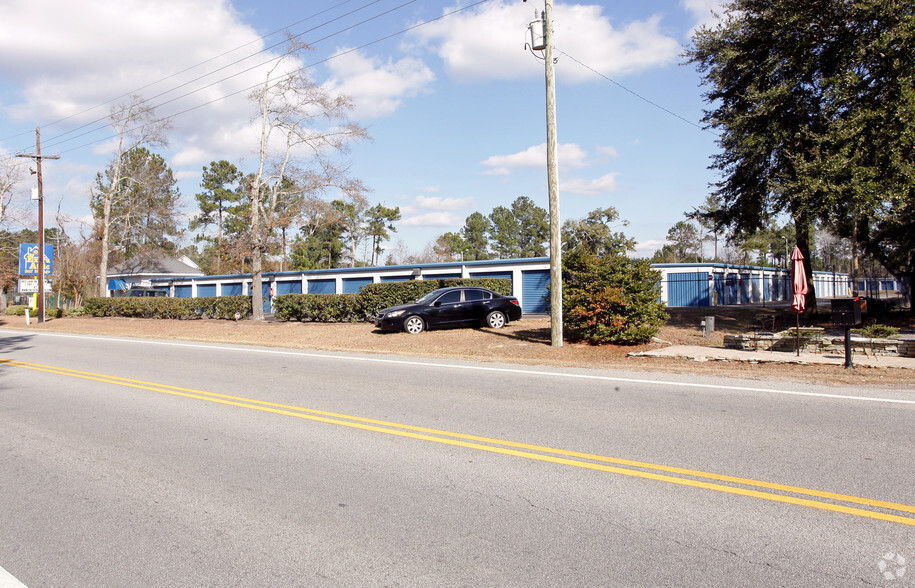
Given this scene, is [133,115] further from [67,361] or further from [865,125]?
[865,125]

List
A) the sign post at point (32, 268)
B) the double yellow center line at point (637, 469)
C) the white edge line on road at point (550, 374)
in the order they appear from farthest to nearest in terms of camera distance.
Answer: the sign post at point (32, 268)
the white edge line on road at point (550, 374)
the double yellow center line at point (637, 469)

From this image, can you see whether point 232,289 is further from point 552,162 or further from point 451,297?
point 552,162

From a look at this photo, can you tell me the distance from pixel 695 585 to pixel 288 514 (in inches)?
114

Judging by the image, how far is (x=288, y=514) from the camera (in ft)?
14.8

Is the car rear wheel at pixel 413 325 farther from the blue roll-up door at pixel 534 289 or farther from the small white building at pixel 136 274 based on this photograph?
the small white building at pixel 136 274

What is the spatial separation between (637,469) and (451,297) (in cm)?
1465

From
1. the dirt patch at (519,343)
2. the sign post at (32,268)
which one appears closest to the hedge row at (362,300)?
the dirt patch at (519,343)

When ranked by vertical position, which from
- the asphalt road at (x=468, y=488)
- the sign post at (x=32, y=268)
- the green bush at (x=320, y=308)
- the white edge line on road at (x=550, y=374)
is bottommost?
the asphalt road at (x=468, y=488)

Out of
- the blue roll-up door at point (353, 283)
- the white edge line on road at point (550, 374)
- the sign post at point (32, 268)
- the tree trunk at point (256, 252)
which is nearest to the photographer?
the white edge line on road at point (550, 374)

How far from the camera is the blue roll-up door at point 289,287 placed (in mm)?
40244

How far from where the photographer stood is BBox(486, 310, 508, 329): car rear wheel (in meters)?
19.8

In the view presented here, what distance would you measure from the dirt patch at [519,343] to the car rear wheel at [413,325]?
1.22ft

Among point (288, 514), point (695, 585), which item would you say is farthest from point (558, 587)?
point (288, 514)

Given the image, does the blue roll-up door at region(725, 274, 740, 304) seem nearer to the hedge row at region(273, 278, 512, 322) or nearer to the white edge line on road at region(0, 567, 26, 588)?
the hedge row at region(273, 278, 512, 322)
